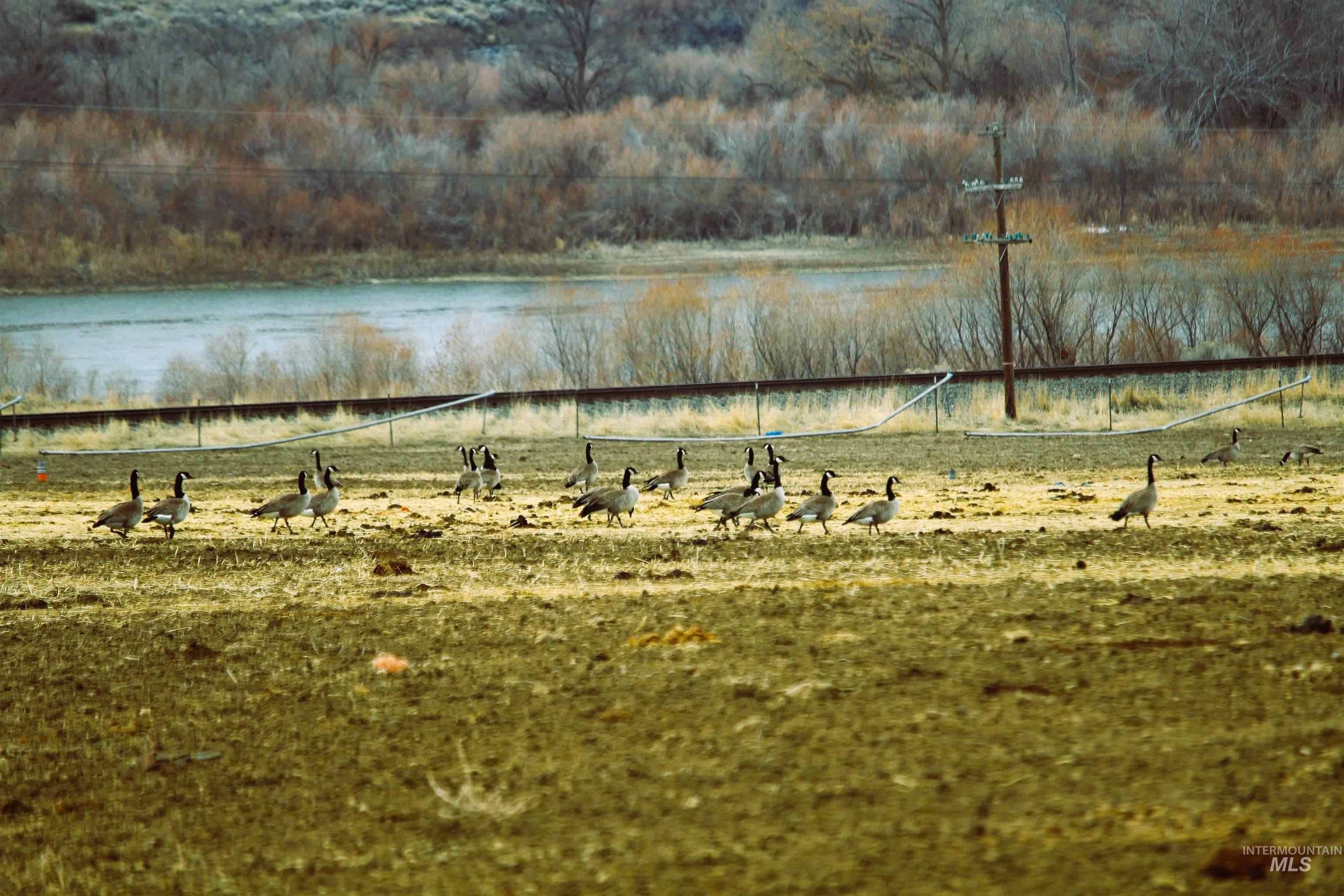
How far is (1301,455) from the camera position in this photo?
23266 mm

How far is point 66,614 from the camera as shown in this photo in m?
11.1

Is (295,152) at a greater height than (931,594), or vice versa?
(295,152)

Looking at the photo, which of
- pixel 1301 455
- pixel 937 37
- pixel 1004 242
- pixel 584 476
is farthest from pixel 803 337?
pixel 937 37

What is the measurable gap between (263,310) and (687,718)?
61.9 meters

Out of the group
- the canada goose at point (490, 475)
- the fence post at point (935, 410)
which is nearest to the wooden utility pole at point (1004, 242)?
the fence post at point (935, 410)

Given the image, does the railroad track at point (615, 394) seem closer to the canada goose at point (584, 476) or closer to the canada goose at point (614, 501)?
the canada goose at point (584, 476)

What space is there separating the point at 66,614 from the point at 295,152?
232ft

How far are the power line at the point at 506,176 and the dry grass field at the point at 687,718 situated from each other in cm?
6096

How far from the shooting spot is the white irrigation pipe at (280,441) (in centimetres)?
3039

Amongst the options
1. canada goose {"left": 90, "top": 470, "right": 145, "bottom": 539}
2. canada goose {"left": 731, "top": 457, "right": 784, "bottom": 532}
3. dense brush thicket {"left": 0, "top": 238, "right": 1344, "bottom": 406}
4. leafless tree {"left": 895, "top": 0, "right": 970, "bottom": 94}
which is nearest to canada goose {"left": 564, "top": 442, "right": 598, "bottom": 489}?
canada goose {"left": 731, "top": 457, "right": 784, "bottom": 532}

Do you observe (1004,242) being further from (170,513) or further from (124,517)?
(124,517)

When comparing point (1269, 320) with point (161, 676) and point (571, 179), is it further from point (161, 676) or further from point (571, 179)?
point (161, 676)

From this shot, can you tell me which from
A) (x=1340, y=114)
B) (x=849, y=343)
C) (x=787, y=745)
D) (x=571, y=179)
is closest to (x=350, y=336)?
(x=849, y=343)

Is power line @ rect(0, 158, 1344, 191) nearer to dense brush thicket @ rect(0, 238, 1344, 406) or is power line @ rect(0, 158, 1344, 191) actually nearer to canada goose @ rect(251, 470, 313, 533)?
dense brush thicket @ rect(0, 238, 1344, 406)
